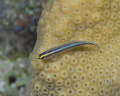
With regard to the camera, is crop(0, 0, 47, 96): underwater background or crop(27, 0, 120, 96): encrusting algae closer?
crop(27, 0, 120, 96): encrusting algae

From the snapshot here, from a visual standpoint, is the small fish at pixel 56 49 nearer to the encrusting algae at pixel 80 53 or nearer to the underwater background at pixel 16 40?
the encrusting algae at pixel 80 53

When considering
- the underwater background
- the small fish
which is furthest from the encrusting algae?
the underwater background

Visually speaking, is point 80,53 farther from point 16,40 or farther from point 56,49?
point 16,40

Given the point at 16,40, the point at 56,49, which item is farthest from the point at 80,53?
the point at 16,40

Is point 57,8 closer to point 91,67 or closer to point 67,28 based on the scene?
point 67,28

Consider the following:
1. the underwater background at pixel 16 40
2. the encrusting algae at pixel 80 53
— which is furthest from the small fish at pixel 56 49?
the underwater background at pixel 16 40

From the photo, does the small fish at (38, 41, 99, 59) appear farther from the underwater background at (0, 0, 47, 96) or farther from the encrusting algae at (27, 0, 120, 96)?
the underwater background at (0, 0, 47, 96)
